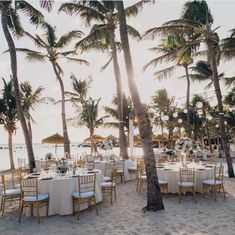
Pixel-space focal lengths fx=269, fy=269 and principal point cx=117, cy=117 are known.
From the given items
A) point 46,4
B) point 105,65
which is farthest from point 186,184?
point 105,65

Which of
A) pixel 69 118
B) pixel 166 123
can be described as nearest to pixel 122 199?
pixel 69 118

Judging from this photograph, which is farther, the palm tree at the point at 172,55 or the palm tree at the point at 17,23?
the palm tree at the point at 17,23

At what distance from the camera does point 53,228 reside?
5.52 m

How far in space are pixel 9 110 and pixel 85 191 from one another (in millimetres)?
12864

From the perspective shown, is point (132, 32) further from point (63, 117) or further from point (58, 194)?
point (58, 194)

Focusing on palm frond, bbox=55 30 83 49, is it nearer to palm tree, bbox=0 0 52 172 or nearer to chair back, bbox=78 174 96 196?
palm tree, bbox=0 0 52 172

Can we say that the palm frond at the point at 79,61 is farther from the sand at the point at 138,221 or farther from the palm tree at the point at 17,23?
the sand at the point at 138,221

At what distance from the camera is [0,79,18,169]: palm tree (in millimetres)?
17498

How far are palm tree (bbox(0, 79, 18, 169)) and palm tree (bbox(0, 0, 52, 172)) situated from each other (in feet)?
18.4

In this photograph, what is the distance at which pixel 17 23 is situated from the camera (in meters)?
12.8

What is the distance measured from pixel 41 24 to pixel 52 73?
4.98 metres

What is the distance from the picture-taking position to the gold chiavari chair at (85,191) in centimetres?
630

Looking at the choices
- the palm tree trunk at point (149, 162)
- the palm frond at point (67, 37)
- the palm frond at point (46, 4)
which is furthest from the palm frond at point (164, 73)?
the palm tree trunk at point (149, 162)

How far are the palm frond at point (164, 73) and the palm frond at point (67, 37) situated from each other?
5.67 metres
